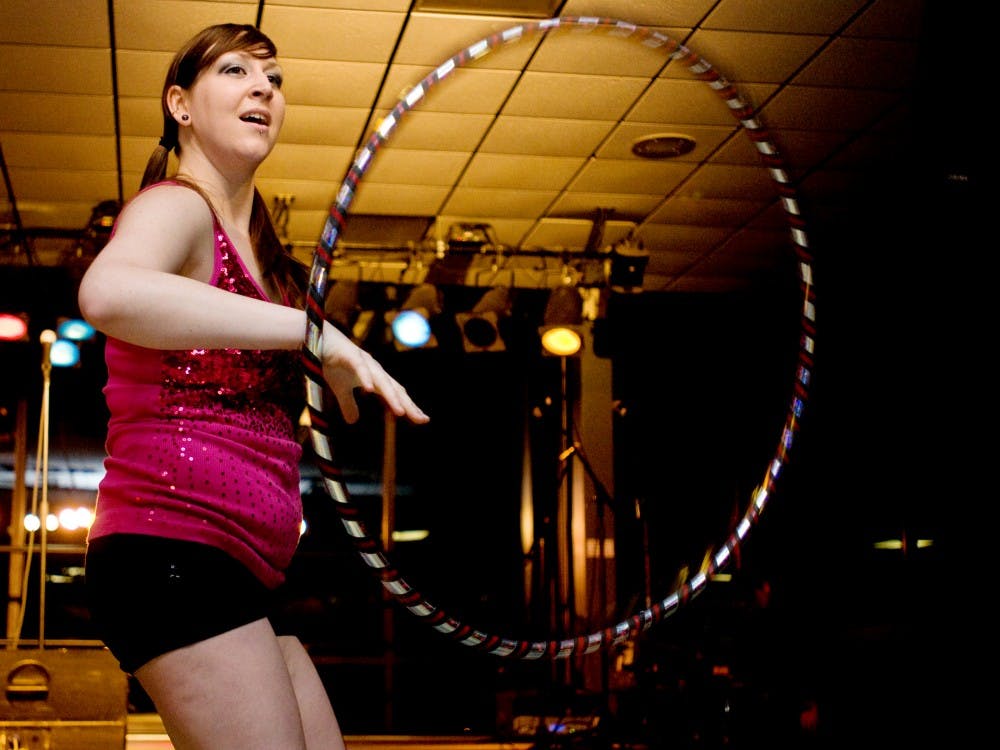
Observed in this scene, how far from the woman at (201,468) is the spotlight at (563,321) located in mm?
6268

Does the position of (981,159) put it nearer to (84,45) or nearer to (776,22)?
(776,22)

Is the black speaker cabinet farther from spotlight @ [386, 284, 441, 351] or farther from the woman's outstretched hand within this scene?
spotlight @ [386, 284, 441, 351]

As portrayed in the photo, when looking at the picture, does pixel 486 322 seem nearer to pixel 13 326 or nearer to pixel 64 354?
pixel 64 354

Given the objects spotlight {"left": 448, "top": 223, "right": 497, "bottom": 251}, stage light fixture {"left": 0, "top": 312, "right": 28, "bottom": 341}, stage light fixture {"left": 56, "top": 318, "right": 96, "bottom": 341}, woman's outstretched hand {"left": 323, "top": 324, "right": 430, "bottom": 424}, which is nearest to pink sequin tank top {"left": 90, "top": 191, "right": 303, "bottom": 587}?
woman's outstretched hand {"left": 323, "top": 324, "right": 430, "bottom": 424}

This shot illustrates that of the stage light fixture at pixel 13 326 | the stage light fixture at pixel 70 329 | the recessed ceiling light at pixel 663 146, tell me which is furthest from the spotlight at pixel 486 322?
the stage light fixture at pixel 13 326

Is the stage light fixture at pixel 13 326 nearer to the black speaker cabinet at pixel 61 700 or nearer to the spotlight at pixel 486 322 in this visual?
the spotlight at pixel 486 322

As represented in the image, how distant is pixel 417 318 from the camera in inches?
305

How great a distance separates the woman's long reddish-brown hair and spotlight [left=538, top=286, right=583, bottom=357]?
20.2ft

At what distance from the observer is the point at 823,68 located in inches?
220

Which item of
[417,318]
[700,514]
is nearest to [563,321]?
[417,318]

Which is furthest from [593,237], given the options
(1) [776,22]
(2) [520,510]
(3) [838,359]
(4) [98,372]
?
(4) [98,372]

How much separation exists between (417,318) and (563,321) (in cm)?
98

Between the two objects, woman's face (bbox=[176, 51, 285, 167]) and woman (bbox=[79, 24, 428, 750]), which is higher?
woman's face (bbox=[176, 51, 285, 167])

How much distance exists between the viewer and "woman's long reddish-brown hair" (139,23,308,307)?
1566mm
